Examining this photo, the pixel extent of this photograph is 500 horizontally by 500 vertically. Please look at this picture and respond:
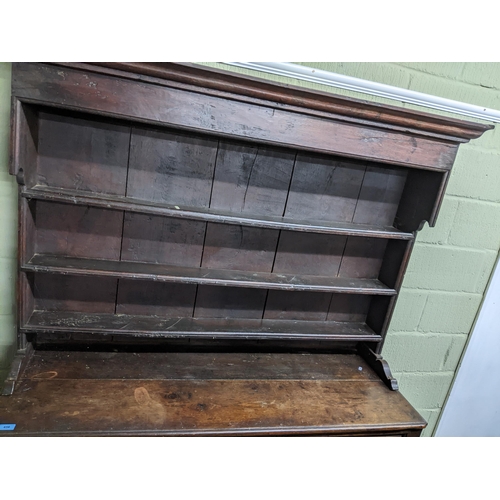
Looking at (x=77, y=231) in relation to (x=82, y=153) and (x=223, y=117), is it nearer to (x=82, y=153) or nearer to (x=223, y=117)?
(x=82, y=153)

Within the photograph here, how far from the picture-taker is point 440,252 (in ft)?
5.00

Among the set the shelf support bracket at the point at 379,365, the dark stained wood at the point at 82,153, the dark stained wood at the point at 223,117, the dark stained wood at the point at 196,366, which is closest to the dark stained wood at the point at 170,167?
the dark stained wood at the point at 82,153

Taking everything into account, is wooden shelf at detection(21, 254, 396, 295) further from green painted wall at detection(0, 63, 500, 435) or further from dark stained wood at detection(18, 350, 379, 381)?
dark stained wood at detection(18, 350, 379, 381)

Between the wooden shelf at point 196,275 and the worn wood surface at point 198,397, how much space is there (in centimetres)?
31

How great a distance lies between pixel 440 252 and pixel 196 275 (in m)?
1.03

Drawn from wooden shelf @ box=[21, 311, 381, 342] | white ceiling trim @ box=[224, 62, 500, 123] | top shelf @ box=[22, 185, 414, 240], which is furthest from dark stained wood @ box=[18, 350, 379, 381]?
white ceiling trim @ box=[224, 62, 500, 123]

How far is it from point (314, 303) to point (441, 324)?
66cm

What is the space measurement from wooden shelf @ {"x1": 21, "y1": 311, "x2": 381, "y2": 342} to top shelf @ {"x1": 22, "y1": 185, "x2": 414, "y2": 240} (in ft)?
1.29

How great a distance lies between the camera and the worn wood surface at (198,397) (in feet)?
3.23

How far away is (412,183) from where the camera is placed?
1318mm

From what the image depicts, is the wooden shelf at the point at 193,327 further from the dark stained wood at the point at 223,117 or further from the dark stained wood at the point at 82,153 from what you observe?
the dark stained wood at the point at 223,117

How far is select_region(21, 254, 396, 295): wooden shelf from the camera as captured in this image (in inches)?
43.5

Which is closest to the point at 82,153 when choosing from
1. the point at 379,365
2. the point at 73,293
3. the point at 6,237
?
the point at 6,237
